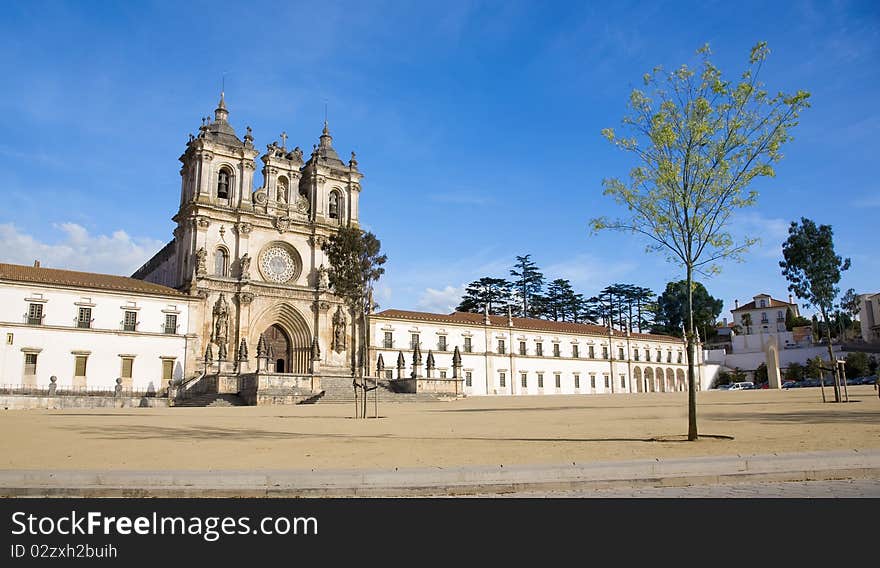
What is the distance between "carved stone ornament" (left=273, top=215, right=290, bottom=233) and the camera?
1971 inches

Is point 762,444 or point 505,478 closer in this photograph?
point 505,478

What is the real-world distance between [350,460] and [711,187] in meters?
9.61

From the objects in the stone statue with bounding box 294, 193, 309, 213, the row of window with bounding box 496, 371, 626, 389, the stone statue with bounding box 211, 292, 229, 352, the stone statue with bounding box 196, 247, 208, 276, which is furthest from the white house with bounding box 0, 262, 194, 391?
the row of window with bounding box 496, 371, 626, 389

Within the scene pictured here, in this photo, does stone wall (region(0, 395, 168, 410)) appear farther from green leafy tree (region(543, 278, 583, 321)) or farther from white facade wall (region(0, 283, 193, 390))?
green leafy tree (region(543, 278, 583, 321))

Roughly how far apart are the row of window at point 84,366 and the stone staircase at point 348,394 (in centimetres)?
1148

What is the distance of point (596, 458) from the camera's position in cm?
965

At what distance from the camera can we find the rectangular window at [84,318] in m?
40.0

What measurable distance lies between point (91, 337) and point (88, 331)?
1.40 feet

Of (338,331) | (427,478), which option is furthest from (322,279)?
(427,478)

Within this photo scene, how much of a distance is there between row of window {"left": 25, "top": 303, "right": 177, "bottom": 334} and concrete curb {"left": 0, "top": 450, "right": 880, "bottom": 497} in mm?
36102
